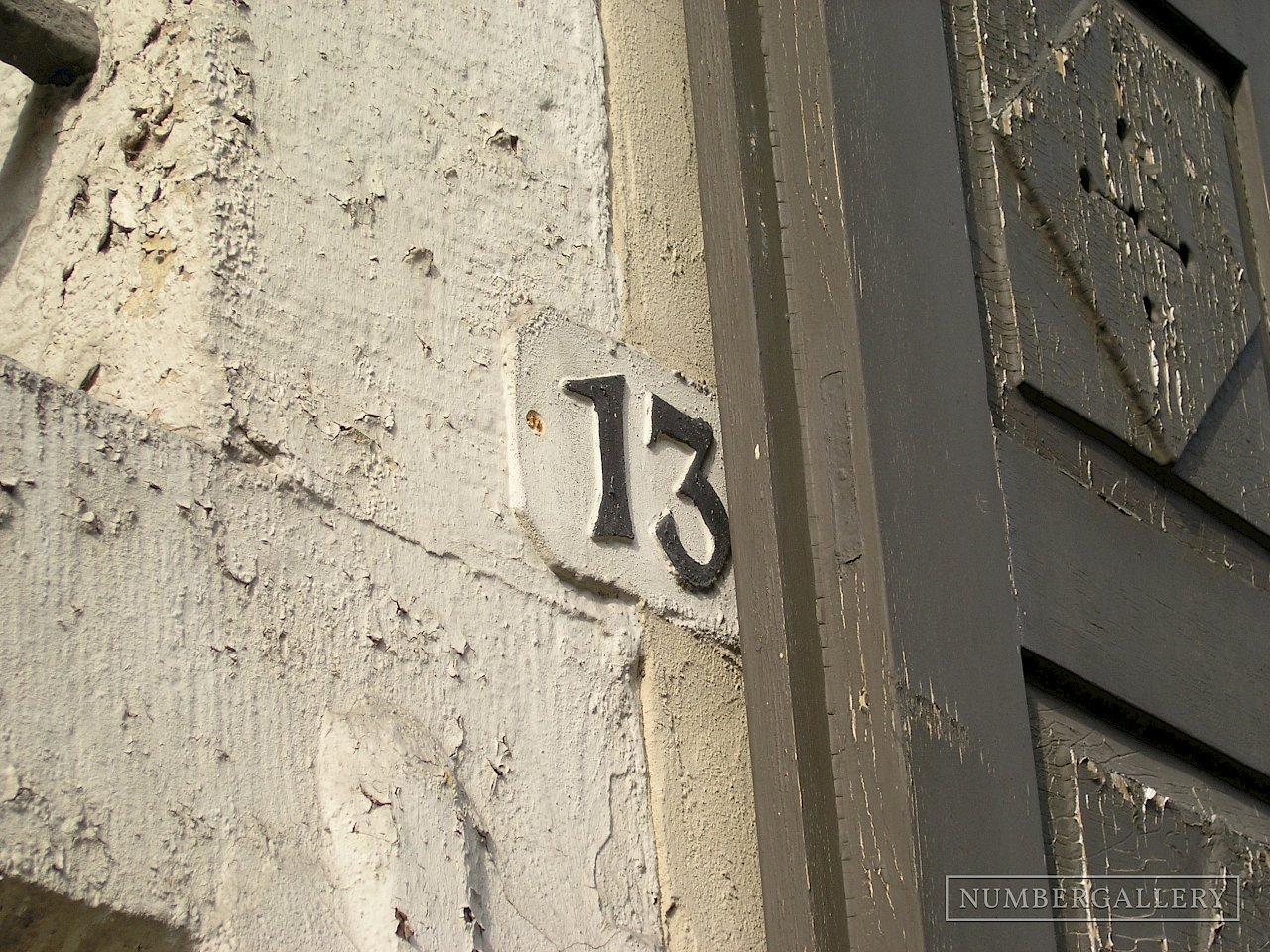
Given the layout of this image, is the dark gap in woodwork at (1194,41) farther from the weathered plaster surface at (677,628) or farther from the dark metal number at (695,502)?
the dark metal number at (695,502)

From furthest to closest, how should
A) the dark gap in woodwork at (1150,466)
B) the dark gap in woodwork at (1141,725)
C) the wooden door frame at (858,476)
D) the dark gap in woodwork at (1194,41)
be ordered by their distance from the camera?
the dark gap in woodwork at (1194,41)
the dark gap in woodwork at (1150,466)
the dark gap in woodwork at (1141,725)
the wooden door frame at (858,476)

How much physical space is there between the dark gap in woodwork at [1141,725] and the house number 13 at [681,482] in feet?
0.99

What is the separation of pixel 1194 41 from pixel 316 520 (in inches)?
49.3

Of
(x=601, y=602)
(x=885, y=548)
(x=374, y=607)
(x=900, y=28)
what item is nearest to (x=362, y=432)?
(x=374, y=607)

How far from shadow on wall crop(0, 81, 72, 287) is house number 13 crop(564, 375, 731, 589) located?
0.49 meters

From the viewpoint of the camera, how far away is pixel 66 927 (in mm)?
834

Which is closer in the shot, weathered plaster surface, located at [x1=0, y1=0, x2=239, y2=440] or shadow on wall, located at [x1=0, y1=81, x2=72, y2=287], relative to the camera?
weathered plaster surface, located at [x1=0, y1=0, x2=239, y2=440]

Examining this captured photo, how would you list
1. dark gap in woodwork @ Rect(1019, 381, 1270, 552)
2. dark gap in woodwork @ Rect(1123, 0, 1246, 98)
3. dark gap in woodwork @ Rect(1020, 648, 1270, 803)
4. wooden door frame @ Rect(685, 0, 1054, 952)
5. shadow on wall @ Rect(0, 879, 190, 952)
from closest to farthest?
1. shadow on wall @ Rect(0, 879, 190, 952)
2. wooden door frame @ Rect(685, 0, 1054, 952)
3. dark gap in woodwork @ Rect(1020, 648, 1270, 803)
4. dark gap in woodwork @ Rect(1019, 381, 1270, 552)
5. dark gap in woodwork @ Rect(1123, 0, 1246, 98)

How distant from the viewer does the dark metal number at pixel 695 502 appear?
1.26 meters

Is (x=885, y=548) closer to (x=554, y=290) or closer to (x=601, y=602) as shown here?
(x=601, y=602)

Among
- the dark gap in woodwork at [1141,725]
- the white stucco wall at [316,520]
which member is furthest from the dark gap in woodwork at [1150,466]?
the white stucco wall at [316,520]

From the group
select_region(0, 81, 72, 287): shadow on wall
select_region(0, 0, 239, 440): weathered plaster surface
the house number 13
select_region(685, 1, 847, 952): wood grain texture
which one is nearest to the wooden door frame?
select_region(685, 1, 847, 952): wood grain texture

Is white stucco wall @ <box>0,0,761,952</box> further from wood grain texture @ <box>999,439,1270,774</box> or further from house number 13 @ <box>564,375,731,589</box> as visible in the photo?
wood grain texture @ <box>999,439,1270,774</box>

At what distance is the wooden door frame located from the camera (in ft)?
3.33
